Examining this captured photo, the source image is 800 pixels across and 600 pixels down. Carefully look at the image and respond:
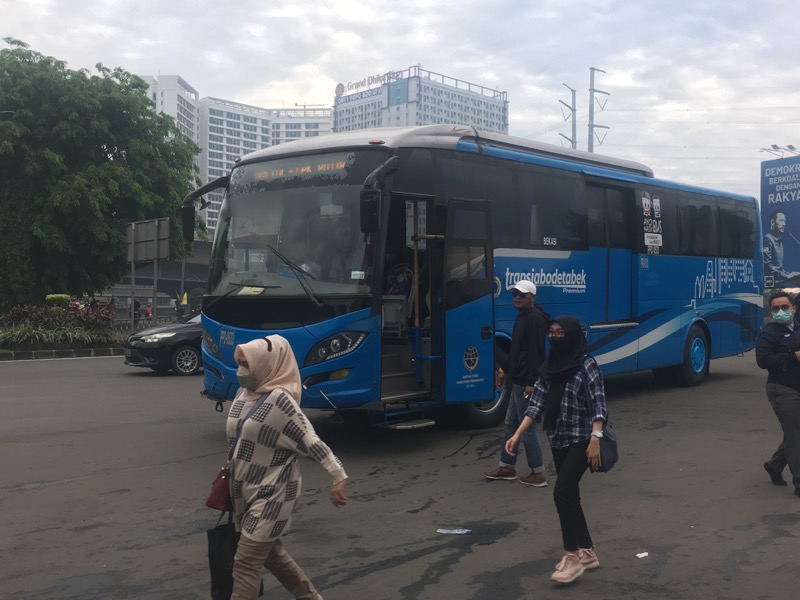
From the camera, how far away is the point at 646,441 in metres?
9.95

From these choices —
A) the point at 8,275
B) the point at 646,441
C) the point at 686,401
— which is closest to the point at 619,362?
the point at 686,401

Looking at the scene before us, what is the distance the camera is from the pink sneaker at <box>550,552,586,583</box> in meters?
5.08

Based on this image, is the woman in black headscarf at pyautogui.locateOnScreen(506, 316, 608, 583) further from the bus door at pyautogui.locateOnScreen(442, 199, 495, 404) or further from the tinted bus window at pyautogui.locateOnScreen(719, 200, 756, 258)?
the tinted bus window at pyautogui.locateOnScreen(719, 200, 756, 258)

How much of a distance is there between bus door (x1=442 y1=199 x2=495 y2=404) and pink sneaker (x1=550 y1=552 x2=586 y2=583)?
4.57 meters

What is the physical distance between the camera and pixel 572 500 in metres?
5.21

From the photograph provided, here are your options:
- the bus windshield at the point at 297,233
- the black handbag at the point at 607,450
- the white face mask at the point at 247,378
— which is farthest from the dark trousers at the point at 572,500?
the bus windshield at the point at 297,233

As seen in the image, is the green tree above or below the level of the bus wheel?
above

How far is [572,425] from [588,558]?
2.64 feet

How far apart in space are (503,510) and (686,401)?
7374 mm

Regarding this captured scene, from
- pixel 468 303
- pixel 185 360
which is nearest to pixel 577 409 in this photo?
pixel 468 303

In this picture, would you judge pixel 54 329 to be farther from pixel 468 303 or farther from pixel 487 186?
pixel 468 303

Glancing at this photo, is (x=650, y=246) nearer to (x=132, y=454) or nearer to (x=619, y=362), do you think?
(x=619, y=362)

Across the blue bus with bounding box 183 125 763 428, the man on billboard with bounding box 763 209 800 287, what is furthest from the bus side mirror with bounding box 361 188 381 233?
the man on billboard with bounding box 763 209 800 287

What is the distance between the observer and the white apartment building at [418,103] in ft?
513
